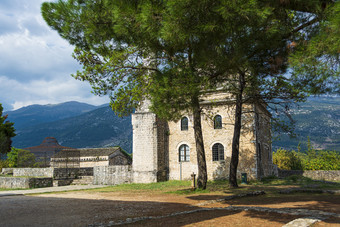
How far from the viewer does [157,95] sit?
10.8 m

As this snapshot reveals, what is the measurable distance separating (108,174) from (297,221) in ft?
59.0

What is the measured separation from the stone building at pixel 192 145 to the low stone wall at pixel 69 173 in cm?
570

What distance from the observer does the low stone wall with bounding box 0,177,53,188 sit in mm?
18656

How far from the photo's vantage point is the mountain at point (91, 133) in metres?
→ 163

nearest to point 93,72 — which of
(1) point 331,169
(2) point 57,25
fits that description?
(2) point 57,25

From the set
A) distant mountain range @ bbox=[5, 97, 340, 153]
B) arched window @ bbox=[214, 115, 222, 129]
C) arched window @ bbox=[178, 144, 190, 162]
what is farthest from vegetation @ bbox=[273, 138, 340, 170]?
distant mountain range @ bbox=[5, 97, 340, 153]

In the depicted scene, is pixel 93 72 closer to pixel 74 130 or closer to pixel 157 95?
pixel 157 95

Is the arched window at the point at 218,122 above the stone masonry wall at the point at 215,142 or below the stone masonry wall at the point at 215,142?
above

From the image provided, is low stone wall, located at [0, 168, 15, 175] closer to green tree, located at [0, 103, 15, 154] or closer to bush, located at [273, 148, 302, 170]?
green tree, located at [0, 103, 15, 154]

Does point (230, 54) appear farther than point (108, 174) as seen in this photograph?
No

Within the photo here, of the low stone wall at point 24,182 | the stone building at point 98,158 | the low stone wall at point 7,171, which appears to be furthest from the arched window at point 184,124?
the low stone wall at point 7,171

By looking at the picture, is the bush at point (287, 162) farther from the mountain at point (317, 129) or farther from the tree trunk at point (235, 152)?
the mountain at point (317, 129)

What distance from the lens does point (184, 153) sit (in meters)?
22.1

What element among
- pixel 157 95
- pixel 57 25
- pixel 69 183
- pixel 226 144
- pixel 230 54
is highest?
pixel 57 25
